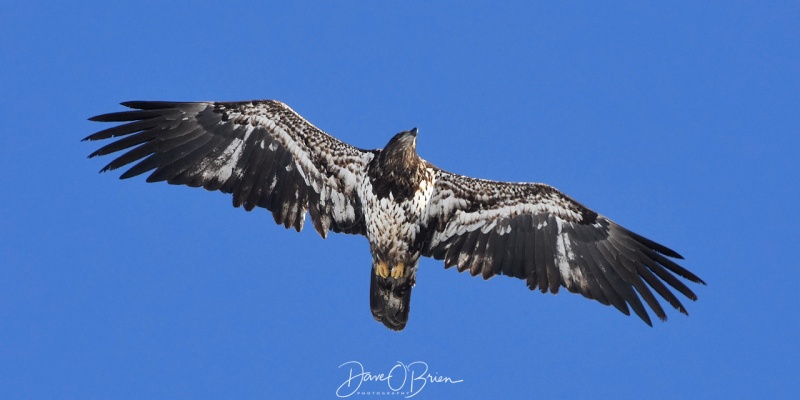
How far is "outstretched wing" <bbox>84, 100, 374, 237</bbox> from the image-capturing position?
17000mm

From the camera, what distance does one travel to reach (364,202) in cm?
1692

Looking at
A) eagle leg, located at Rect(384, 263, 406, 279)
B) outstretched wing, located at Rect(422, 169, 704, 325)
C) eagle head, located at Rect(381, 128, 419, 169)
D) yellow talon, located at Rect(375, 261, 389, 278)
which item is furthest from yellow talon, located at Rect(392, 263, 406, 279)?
eagle head, located at Rect(381, 128, 419, 169)

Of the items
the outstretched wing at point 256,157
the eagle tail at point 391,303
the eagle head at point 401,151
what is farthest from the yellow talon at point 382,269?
the eagle head at point 401,151

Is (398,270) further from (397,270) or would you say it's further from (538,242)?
(538,242)

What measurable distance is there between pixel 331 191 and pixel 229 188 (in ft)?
5.28

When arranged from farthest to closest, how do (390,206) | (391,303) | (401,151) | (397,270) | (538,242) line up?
(538,242) → (391,303) → (397,270) → (390,206) → (401,151)

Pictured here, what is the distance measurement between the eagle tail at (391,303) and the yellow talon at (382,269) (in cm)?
13

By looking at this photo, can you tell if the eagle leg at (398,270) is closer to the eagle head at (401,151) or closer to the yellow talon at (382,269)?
the yellow talon at (382,269)

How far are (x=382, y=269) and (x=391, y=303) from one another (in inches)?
23.7

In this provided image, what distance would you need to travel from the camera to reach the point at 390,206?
16.6m

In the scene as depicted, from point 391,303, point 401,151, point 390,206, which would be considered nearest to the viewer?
point 401,151

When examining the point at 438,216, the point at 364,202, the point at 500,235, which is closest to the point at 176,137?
the point at 364,202

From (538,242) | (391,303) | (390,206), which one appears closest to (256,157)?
(390,206)

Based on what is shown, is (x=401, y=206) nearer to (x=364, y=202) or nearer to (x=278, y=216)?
(x=364, y=202)
